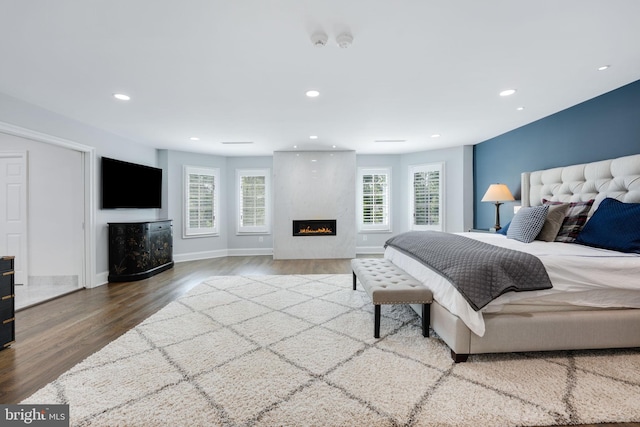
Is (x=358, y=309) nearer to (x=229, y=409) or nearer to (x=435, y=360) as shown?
(x=435, y=360)

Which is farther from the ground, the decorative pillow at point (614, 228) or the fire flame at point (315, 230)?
the decorative pillow at point (614, 228)

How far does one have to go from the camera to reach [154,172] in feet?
18.0

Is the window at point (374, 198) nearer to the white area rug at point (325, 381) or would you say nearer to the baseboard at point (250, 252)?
the baseboard at point (250, 252)

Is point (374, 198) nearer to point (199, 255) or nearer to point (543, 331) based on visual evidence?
point (199, 255)

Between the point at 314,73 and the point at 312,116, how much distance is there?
125 centimetres

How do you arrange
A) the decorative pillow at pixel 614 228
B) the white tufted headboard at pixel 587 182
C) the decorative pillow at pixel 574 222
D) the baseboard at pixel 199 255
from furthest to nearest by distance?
the baseboard at pixel 199 255 → the decorative pillow at pixel 574 222 → the white tufted headboard at pixel 587 182 → the decorative pillow at pixel 614 228

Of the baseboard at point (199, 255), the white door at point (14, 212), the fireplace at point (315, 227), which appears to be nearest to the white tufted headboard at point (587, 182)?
the fireplace at point (315, 227)

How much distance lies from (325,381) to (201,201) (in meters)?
5.61

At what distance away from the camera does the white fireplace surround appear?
6.31 metres

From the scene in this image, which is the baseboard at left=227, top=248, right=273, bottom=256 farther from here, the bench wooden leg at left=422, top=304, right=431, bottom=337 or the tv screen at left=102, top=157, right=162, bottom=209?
the bench wooden leg at left=422, top=304, right=431, bottom=337

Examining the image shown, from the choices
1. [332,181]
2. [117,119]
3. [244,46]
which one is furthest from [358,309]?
[117,119]

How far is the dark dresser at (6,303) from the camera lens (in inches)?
86.5

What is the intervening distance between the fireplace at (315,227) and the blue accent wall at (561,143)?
310 centimetres

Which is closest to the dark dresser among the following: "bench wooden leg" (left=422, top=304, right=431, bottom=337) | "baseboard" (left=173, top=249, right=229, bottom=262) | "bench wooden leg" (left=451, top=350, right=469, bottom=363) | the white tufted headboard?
"bench wooden leg" (left=422, top=304, right=431, bottom=337)
